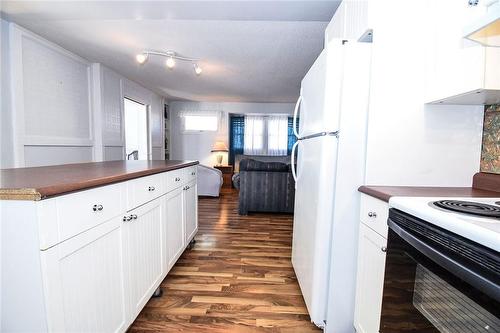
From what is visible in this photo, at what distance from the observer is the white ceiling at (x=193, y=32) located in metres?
1.98

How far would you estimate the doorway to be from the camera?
17.6 feet

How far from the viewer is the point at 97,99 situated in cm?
370

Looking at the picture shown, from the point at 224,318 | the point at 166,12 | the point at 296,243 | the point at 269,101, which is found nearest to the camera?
the point at 224,318

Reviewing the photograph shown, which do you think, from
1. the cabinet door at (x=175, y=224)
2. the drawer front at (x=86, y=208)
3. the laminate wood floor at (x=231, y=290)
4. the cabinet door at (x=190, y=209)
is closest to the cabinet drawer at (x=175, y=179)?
the cabinet door at (x=175, y=224)

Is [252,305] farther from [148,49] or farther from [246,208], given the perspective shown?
[148,49]

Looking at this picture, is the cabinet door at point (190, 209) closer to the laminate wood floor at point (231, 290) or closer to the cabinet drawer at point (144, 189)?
the laminate wood floor at point (231, 290)

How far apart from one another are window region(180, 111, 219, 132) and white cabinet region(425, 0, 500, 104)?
5.78 metres

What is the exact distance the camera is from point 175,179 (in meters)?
1.91

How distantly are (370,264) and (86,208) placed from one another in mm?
1284

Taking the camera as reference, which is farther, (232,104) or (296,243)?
(232,104)

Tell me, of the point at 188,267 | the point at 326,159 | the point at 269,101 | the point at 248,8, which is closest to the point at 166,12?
the point at 248,8

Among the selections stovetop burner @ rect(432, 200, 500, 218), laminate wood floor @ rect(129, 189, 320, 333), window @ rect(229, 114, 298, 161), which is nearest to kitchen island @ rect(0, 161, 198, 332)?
laminate wood floor @ rect(129, 189, 320, 333)

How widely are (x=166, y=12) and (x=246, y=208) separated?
8.96 feet

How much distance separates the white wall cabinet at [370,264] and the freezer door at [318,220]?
17cm
